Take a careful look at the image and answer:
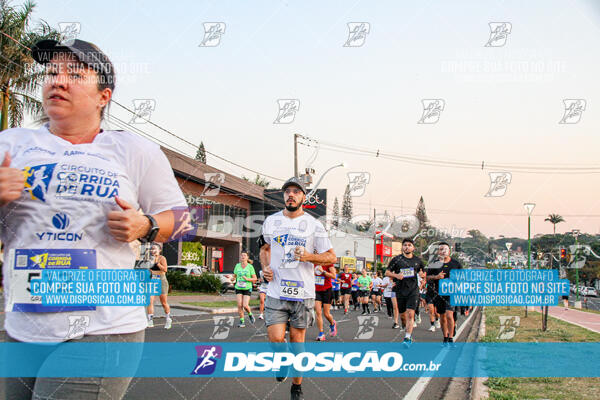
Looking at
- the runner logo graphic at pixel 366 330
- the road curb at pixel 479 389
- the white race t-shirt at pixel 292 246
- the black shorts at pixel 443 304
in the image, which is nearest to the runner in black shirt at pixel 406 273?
the black shorts at pixel 443 304

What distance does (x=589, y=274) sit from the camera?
259 ft

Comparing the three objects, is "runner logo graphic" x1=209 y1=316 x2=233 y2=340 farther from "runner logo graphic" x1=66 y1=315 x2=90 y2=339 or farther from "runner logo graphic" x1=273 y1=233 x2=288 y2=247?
"runner logo graphic" x1=66 y1=315 x2=90 y2=339

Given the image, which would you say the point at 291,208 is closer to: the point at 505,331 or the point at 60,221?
the point at 60,221

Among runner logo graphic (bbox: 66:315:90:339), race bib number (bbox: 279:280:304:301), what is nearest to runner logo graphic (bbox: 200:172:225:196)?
race bib number (bbox: 279:280:304:301)

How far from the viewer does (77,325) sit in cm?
199

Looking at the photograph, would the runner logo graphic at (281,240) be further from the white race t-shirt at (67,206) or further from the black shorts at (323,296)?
the black shorts at (323,296)

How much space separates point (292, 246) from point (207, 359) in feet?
9.84

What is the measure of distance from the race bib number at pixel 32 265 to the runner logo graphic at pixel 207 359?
5358 millimetres

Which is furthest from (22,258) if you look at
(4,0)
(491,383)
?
(4,0)

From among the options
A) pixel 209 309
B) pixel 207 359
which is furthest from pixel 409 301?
pixel 209 309

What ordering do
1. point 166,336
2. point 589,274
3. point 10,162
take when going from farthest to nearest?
point 589,274, point 166,336, point 10,162

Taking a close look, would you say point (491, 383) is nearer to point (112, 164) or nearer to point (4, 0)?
point (112, 164)

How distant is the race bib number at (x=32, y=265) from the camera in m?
2.03

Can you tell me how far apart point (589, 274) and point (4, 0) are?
84.0 m
